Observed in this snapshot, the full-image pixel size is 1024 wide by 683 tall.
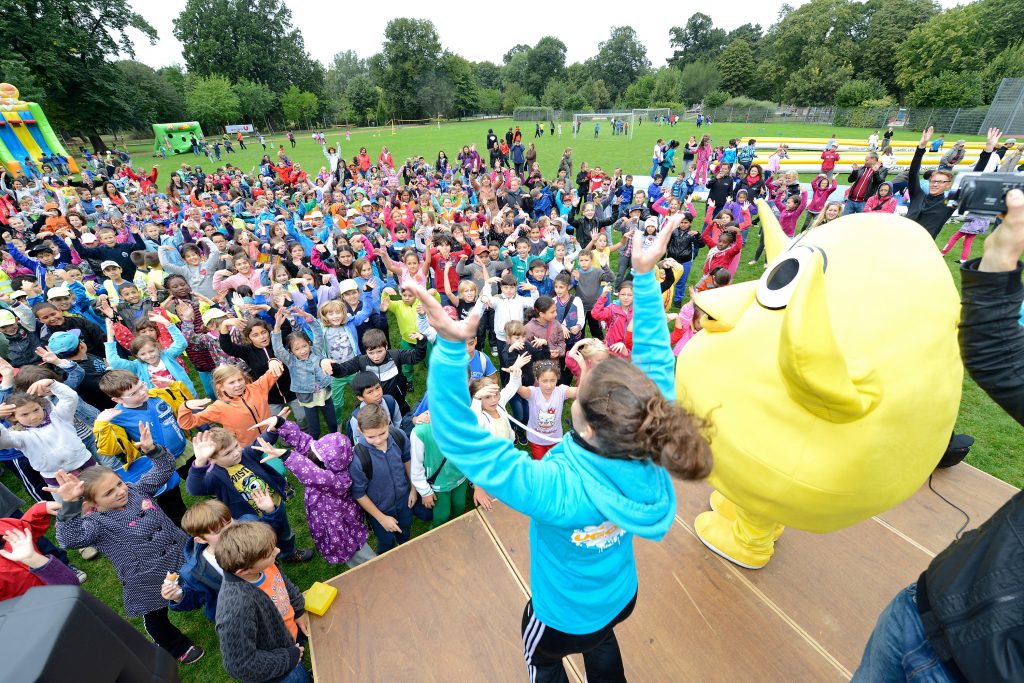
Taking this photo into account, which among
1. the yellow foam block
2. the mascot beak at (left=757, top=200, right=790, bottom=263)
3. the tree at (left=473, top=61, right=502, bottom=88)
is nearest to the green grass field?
the mascot beak at (left=757, top=200, right=790, bottom=263)

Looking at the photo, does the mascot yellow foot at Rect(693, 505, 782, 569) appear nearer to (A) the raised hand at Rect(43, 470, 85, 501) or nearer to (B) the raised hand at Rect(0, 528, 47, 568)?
(A) the raised hand at Rect(43, 470, 85, 501)

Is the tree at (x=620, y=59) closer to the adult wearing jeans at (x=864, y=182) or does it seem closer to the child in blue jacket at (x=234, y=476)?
Result: the adult wearing jeans at (x=864, y=182)

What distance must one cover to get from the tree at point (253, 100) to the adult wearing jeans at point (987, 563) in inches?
2776

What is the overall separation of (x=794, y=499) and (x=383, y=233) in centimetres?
1093

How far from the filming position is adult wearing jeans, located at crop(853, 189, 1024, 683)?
4.70 feet

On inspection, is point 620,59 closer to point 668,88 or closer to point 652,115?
point 668,88

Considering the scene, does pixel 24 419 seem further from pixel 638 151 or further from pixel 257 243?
pixel 638 151

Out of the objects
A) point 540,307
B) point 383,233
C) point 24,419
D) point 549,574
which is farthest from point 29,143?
point 549,574

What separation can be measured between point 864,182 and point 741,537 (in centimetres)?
1089

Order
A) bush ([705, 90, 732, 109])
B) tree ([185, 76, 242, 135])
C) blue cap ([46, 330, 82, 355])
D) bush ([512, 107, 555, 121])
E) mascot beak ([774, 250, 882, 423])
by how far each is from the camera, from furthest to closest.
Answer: bush ([705, 90, 732, 109])
bush ([512, 107, 555, 121])
tree ([185, 76, 242, 135])
blue cap ([46, 330, 82, 355])
mascot beak ([774, 250, 882, 423])

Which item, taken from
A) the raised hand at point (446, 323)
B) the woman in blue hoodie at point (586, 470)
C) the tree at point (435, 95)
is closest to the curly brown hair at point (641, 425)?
the woman in blue hoodie at point (586, 470)

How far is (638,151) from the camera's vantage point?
1101 inches

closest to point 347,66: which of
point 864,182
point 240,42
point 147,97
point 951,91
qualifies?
point 240,42

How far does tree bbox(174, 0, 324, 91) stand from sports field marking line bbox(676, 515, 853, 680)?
80462 millimetres
